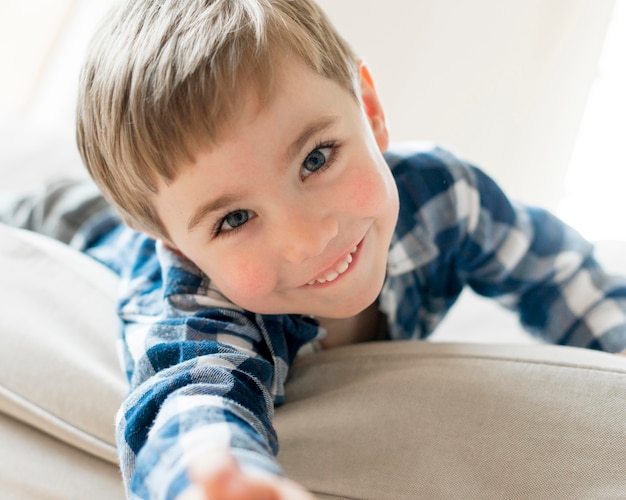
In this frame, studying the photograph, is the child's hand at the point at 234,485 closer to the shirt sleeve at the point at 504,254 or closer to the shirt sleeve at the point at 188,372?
the shirt sleeve at the point at 188,372

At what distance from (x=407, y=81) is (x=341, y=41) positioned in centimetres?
99

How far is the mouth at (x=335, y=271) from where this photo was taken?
2.39ft

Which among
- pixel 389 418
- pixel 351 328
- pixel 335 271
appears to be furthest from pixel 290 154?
pixel 351 328

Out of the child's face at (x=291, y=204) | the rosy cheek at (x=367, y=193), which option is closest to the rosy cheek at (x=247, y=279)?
the child's face at (x=291, y=204)

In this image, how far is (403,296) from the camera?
3.17 feet

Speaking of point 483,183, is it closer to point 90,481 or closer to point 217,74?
point 217,74

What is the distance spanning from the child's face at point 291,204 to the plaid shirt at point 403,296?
1.8 inches

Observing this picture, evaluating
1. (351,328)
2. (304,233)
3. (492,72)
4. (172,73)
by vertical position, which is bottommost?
(351,328)

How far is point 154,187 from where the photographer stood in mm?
667

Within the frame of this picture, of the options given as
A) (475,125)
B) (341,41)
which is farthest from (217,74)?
(475,125)

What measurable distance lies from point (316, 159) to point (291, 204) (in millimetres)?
58

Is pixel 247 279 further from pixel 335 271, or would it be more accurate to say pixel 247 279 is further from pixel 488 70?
pixel 488 70

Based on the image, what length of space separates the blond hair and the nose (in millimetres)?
97

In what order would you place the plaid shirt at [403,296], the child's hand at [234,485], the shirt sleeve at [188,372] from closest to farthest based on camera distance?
1. the child's hand at [234,485]
2. the shirt sleeve at [188,372]
3. the plaid shirt at [403,296]
